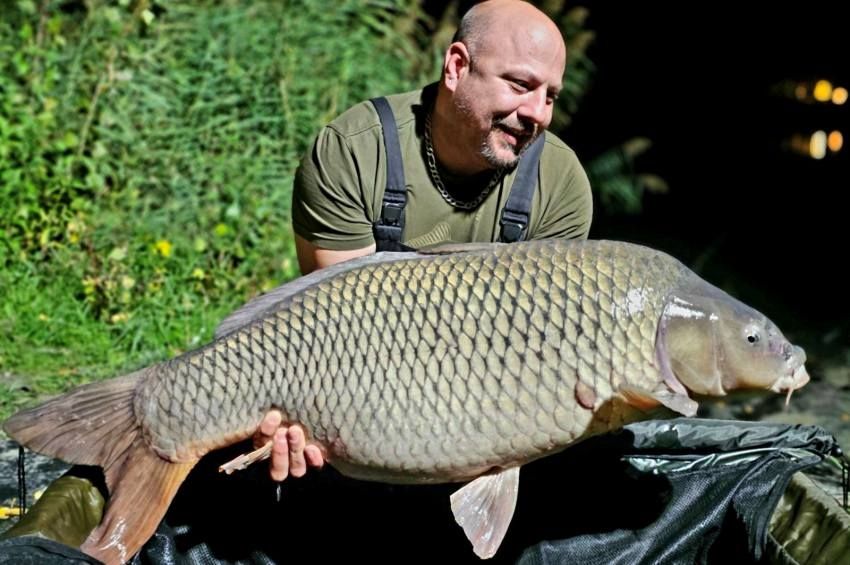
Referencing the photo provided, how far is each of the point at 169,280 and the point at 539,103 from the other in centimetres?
170

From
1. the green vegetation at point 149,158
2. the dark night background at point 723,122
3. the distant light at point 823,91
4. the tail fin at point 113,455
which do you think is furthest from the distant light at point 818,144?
the tail fin at point 113,455

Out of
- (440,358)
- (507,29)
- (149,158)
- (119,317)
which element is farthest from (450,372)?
(149,158)

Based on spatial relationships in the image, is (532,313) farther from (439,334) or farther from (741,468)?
(741,468)

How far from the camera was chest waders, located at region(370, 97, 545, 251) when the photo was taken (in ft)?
7.76

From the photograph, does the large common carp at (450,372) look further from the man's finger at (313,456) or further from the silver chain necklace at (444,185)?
the silver chain necklace at (444,185)

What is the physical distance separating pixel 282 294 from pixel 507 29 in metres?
0.71

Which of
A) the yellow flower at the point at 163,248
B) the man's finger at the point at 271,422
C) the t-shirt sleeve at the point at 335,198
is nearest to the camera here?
the man's finger at the point at 271,422

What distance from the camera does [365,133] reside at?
2.42 metres

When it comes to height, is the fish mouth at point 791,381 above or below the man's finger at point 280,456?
above

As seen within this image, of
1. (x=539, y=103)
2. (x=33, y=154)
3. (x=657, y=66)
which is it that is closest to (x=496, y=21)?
(x=539, y=103)

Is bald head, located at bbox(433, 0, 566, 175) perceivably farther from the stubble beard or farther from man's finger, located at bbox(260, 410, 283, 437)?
man's finger, located at bbox(260, 410, 283, 437)

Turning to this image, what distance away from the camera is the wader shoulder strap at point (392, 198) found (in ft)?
7.77

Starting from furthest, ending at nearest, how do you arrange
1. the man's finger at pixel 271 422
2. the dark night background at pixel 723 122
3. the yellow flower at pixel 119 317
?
the dark night background at pixel 723 122 → the yellow flower at pixel 119 317 → the man's finger at pixel 271 422

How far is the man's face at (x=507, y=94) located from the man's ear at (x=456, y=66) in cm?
2
